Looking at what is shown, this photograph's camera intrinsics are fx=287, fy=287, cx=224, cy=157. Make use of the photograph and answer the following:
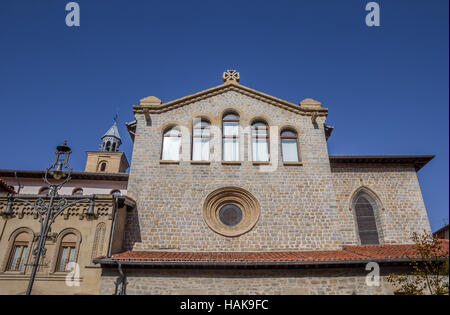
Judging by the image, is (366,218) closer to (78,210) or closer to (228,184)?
(228,184)

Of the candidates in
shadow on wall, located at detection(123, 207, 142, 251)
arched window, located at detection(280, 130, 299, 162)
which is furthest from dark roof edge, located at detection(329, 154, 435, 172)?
shadow on wall, located at detection(123, 207, 142, 251)

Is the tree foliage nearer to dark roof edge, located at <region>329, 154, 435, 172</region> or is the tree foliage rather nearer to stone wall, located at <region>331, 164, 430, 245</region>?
stone wall, located at <region>331, 164, 430, 245</region>

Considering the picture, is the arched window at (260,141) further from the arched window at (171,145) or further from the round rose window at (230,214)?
the arched window at (171,145)

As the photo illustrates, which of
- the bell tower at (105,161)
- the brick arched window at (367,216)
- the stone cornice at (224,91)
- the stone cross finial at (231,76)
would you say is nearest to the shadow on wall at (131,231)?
the stone cornice at (224,91)

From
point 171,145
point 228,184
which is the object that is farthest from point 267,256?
point 171,145

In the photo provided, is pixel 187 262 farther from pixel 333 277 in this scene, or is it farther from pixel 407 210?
pixel 407 210

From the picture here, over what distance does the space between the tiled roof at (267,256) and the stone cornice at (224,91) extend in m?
7.61

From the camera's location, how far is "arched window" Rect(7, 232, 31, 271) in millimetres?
11422

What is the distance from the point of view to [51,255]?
11.4m

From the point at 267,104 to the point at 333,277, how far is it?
31.4ft

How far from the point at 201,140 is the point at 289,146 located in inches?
188

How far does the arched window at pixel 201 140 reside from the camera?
15.0 metres

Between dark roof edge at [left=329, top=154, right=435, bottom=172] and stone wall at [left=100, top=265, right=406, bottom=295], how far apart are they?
6303 mm
